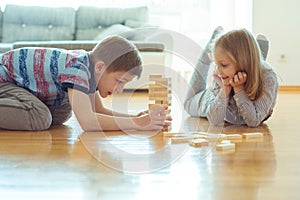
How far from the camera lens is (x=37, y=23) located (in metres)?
4.41

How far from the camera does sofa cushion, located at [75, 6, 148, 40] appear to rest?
445 cm

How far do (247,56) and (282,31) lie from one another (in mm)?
2804

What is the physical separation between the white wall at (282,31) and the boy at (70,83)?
2964mm

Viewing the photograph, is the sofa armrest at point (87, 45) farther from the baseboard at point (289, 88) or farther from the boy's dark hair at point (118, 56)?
the boy's dark hair at point (118, 56)

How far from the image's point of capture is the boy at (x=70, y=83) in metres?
1.71

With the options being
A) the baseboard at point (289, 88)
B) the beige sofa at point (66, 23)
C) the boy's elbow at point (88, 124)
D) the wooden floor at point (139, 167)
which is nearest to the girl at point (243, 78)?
the wooden floor at point (139, 167)

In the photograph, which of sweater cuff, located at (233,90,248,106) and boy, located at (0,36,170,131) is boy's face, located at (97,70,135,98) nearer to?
boy, located at (0,36,170,131)

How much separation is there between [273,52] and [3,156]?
→ 3619 millimetres

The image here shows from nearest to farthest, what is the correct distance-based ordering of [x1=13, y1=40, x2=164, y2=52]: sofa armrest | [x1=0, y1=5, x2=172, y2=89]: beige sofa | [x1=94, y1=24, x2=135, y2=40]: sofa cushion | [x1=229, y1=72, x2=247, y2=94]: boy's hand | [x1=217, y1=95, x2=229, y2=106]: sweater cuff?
[x1=229, y1=72, x2=247, y2=94]: boy's hand < [x1=217, y1=95, x2=229, y2=106]: sweater cuff < [x1=13, y1=40, x2=164, y2=52]: sofa armrest < [x1=94, y1=24, x2=135, y2=40]: sofa cushion < [x1=0, y1=5, x2=172, y2=89]: beige sofa

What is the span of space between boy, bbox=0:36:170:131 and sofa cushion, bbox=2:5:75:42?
2527 mm

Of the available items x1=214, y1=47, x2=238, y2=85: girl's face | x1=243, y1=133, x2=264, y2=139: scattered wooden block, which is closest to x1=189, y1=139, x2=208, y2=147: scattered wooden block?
x1=243, y1=133, x2=264, y2=139: scattered wooden block

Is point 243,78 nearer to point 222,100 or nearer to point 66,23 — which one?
point 222,100

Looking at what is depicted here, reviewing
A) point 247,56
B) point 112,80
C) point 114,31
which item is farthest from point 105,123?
point 114,31

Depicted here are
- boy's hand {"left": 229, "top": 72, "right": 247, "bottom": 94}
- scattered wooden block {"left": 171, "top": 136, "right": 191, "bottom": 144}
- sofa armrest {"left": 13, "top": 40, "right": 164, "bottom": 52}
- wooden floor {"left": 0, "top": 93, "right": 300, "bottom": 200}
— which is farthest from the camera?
sofa armrest {"left": 13, "top": 40, "right": 164, "bottom": 52}
